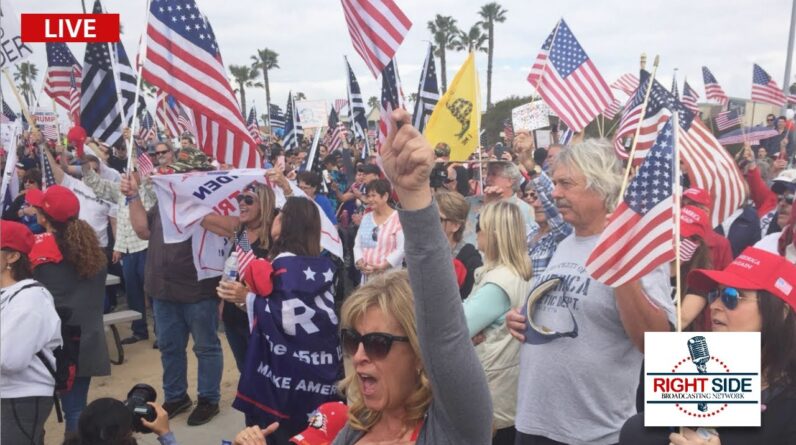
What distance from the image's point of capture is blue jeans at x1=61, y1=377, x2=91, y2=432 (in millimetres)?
4762

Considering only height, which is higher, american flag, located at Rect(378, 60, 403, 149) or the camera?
american flag, located at Rect(378, 60, 403, 149)

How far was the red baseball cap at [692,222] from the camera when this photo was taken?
3.83m

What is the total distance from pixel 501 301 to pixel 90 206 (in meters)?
6.28

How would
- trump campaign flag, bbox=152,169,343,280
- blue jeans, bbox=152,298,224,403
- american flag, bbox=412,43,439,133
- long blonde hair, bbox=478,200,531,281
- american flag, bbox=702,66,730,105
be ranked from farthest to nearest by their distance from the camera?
american flag, bbox=702,66,730,105 < american flag, bbox=412,43,439,133 < blue jeans, bbox=152,298,224,403 < trump campaign flag, bbox=152,169,343,280 < long blonde hair, bbox=478,200,531,281

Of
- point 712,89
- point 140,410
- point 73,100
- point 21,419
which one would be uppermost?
point 712,89

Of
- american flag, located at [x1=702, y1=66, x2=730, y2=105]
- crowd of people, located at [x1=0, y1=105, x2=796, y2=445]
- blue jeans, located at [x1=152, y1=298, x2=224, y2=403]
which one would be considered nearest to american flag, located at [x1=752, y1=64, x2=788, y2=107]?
american flag, located at [x1=702, y1=66, x2=730, y2=105]

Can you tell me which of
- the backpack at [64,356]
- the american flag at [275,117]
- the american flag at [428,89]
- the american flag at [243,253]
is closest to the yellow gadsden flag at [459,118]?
the american flag at [428,89]

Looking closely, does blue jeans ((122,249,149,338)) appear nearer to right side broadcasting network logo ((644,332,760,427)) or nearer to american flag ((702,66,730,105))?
right side broadcasting network logo ((644,332,760,427))

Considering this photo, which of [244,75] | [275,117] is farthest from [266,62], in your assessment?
[275,117]

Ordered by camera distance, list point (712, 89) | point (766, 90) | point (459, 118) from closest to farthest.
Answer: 1. point (459, 118)
2. point (766, 90)
3. point (712, 89)

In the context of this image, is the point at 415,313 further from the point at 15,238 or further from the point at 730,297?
the point at 15,238

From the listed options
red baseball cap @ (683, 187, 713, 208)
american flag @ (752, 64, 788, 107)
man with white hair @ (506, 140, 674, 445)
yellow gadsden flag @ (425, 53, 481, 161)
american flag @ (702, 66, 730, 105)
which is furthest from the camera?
american flag @ (702, 66, 730, 105)

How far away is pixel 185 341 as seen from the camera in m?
5.71

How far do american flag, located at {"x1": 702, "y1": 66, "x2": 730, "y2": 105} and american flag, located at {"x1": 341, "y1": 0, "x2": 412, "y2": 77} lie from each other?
37.6ft
